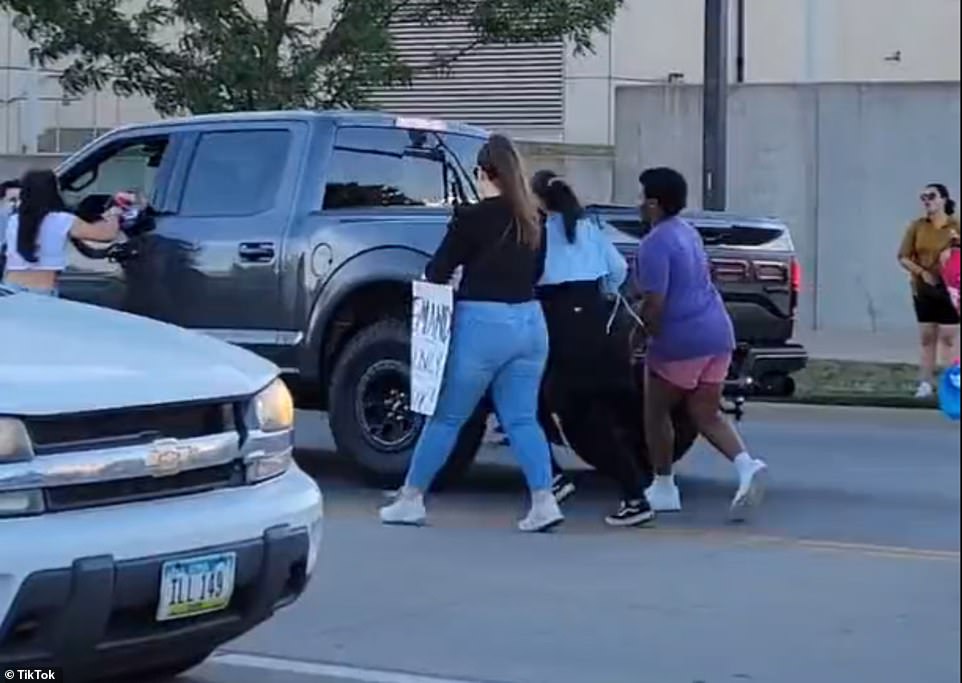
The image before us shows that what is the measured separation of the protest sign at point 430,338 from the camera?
33.2 feet

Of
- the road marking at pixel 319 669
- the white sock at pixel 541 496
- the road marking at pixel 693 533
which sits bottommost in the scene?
the road marking at pixel 693 533

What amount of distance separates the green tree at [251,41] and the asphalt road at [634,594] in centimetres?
668

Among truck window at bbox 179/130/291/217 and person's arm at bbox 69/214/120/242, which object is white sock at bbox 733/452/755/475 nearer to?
truck window at bbox 179/130/291/217

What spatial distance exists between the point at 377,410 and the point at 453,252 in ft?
7.14

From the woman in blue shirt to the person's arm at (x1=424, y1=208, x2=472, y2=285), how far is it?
74cm

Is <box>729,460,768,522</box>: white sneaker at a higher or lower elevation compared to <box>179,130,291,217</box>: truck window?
lower

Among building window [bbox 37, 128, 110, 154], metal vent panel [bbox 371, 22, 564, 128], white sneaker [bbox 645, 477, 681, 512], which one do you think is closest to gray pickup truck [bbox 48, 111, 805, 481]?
white sneaker [bbox 645, 477, 681, 512]

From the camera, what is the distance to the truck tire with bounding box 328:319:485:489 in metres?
11.9

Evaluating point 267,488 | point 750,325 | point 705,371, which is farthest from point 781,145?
point 267,488

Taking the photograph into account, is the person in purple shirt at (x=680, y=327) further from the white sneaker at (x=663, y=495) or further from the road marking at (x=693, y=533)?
the white sneaker at (x=663, y=495)

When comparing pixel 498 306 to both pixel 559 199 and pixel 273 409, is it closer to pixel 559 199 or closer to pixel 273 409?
pixel 559 199

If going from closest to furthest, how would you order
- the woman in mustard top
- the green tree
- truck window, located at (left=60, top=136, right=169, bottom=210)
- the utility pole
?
truck window, located at (left=60, top=136, right=169, bottom=210), the woman in mustard top, the green tree, the utility pole

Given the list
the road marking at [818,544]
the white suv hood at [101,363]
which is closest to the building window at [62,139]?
the road marking at [818,544]

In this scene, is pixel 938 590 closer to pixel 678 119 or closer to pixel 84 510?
pixel 84 510
